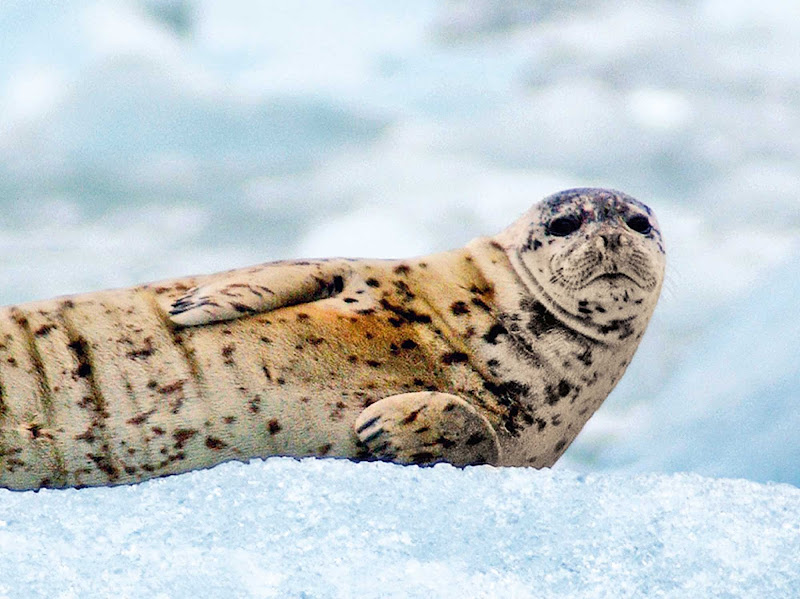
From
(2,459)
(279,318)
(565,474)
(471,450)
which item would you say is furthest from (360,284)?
(2,459)

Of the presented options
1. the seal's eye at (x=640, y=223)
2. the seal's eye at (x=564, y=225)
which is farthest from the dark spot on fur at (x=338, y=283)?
the seal's eye at (x=640, y=223)

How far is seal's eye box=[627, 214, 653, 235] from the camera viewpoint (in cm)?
640

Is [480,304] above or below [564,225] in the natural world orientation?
below

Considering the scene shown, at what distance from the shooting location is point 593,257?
20.4 feet

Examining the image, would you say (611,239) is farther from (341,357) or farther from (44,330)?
(44,330)

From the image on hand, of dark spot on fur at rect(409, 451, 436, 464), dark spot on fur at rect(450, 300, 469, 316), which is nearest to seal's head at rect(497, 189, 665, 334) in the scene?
dark spot on fur at rect(450, 300, 469, 316)

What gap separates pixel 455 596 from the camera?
4.21m

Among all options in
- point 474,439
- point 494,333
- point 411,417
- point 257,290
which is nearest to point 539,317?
point 494,333

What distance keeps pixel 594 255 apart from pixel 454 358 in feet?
3.07

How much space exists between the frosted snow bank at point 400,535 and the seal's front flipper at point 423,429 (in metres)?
0.28

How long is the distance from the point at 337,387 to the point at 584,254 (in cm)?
152

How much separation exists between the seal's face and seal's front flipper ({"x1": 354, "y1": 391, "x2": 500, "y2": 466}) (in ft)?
3.12

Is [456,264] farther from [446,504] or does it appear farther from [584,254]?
[446,504]

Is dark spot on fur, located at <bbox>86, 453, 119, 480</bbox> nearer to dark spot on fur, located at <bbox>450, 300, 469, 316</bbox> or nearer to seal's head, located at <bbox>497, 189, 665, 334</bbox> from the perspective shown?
dark spot on fur, located at <bbox>450, 300, 469, 316</bbox>
